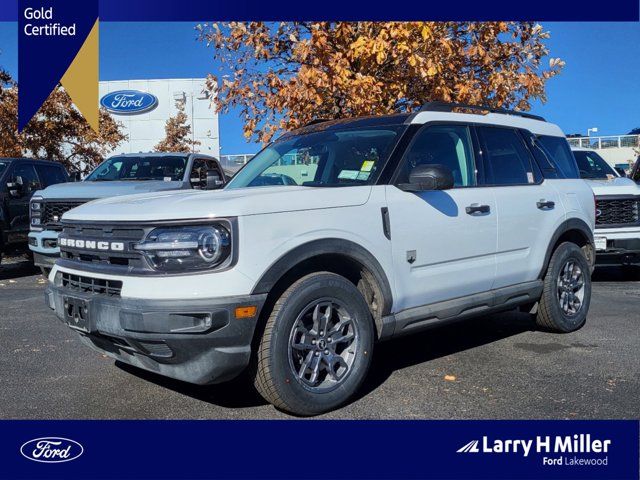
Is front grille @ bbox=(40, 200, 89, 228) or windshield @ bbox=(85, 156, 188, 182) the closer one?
front grille @ bbox=(40, 200, 89, 228)

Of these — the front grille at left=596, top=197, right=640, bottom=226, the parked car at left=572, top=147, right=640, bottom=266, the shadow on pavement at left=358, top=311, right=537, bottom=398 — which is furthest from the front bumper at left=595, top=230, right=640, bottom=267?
the shadow on pavement at left=358, top=311, right=537, bottom=398

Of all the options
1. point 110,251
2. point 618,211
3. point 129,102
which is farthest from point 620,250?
point 129,102

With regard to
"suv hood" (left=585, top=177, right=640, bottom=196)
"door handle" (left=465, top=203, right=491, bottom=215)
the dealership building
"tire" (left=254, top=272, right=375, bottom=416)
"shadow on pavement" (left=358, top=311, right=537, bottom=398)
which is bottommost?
"shadow on pavement" (left=358, top=311, right=537, bottom=398)

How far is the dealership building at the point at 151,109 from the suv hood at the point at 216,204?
1312 inches

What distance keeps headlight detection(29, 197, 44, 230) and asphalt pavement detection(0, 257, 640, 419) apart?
2278 millimetres

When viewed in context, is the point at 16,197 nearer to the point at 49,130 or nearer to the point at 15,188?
the point at 15,188

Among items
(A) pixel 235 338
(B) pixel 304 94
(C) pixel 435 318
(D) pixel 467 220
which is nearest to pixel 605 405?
(C) pixel 435 318

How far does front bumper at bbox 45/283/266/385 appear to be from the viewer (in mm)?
3195

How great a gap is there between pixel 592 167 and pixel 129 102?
32.2 metres

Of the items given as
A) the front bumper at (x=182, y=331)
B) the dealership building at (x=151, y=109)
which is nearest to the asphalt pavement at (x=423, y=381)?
the front bumper at (x=182, y=331)

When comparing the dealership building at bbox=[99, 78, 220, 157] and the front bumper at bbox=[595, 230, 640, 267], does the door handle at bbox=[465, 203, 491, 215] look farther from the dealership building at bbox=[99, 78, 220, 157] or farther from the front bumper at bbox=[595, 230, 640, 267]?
the dealership building at bbox=[99, 78, 220, 157]

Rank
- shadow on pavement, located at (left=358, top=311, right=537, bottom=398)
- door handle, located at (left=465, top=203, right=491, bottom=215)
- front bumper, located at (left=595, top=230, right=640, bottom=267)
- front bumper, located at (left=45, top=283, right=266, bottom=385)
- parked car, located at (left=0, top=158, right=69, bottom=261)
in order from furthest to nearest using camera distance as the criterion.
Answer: parked car, located at (left=0, top=158, right=69, bottom=261) → front bumper, located at (left=595, top=230, right=640, bottom=267) → shadow on pavement, located at (left=358, top=311, right=537, bottom=398) → door handle, located at (left=465, top=203, right=491, bottom=215) → front bumper, located at (left=45, top=283, right=266, bottom=385)

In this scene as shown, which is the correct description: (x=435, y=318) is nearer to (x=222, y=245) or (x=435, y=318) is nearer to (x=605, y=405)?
(x=605, y=405)

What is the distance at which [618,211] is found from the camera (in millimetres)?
8766
